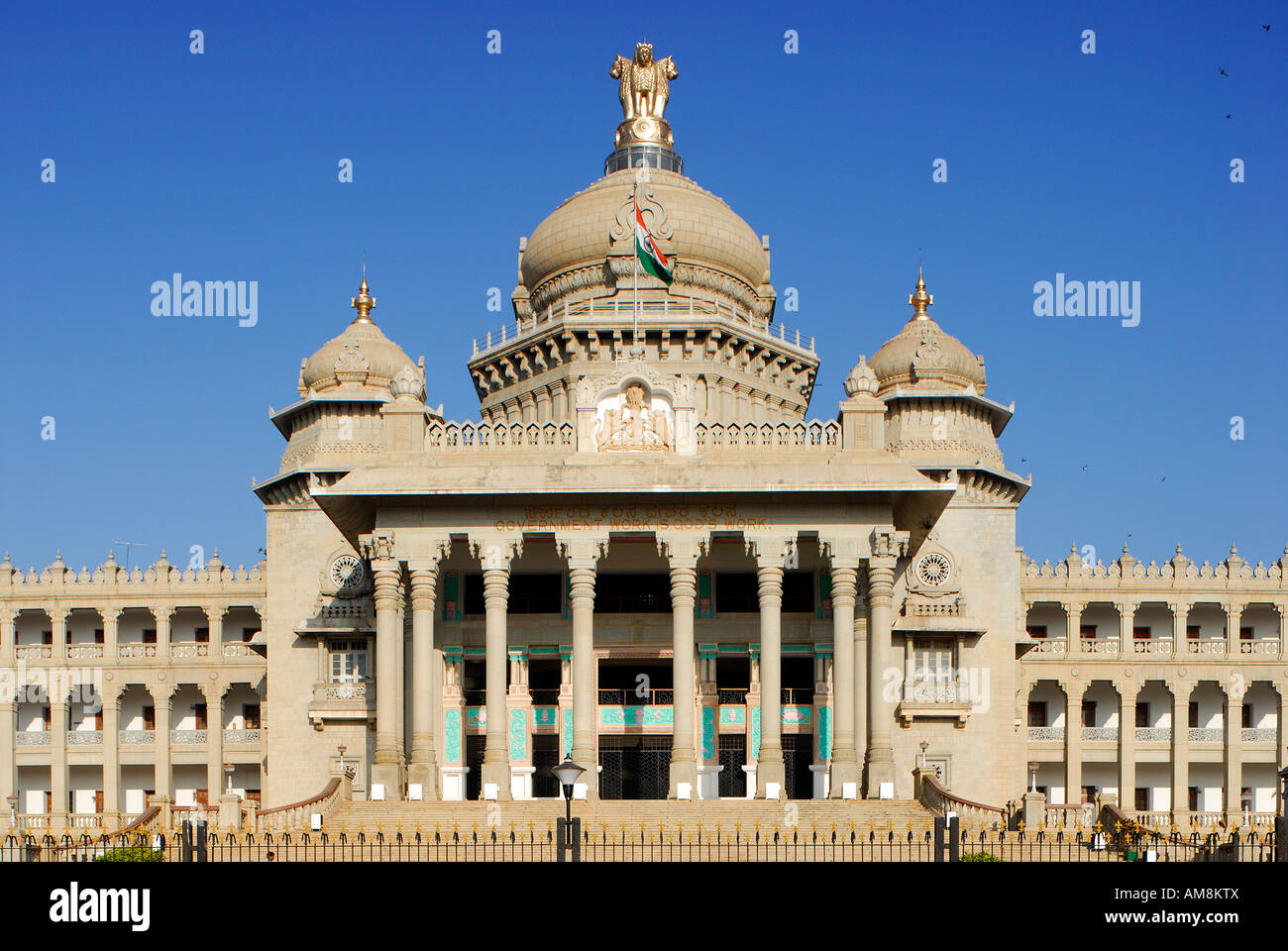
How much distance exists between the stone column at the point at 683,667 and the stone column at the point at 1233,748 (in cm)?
3630

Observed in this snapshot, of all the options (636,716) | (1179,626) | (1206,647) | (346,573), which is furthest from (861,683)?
(1206,647)

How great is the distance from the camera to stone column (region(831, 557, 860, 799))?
44.3 m

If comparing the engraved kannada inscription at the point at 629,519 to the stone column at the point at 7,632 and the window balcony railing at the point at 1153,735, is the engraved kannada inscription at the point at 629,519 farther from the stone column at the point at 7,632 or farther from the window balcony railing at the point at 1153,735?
the stone column at the point at 7,632

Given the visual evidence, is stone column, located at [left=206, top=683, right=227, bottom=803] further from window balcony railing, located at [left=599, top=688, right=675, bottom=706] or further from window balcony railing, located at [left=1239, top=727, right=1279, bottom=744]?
window balcony railing, located at [left=1239, top=727, right=1279, bottom=744]

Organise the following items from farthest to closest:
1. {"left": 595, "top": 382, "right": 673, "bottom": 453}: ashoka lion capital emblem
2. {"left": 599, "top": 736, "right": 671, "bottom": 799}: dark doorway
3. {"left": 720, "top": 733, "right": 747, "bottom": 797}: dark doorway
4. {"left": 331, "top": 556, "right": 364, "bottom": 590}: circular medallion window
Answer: {"left": 331, "top": 556, "right": 364, "bottom": 590}: circular medallion window
{"left": 720, "top": 733, "right": 747, "bottom": 797}: dark doorway
{"left": 599, "top": 736, "right": 671, "bottom": 799}: dark doorway
{"left": 595, "top": 382, "right": 673, "bottom": 453}: ashoka lion capital emblem

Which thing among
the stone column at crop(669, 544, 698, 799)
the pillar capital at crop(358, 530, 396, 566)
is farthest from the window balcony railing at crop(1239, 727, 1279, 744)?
the pillar capital at crop(358, 530, 396, 566)

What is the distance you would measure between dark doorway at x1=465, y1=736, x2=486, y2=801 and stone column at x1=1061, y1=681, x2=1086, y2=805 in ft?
106

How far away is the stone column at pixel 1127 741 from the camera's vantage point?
71562 mm

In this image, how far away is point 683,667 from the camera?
44531mm

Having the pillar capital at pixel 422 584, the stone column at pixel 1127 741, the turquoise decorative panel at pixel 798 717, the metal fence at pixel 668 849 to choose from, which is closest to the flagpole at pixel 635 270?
the pillar capital at pixel 422 584

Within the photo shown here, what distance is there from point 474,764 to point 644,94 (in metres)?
33.2

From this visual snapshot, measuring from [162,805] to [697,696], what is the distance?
645 inches

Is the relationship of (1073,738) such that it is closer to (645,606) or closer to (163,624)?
(645,606)
